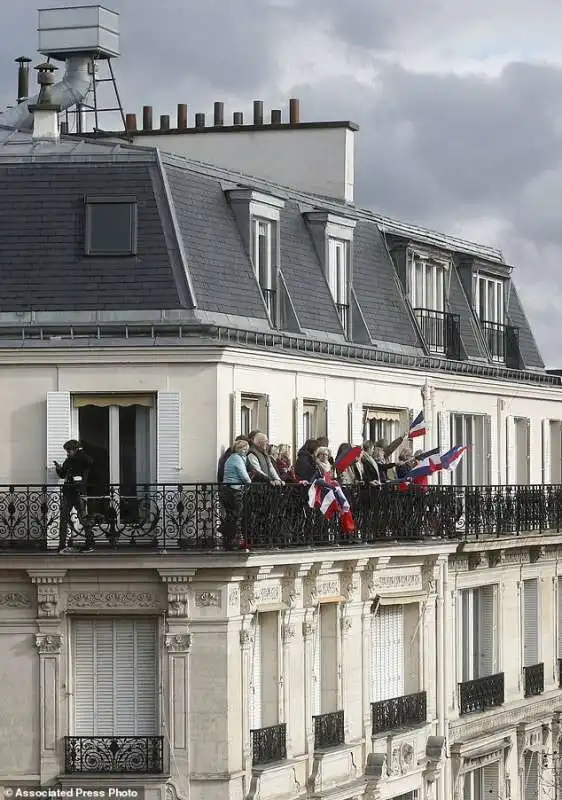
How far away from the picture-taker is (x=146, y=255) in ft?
120

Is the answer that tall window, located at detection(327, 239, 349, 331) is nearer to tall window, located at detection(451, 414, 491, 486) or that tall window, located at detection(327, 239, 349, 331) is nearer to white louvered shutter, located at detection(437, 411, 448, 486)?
white louvered shutter, located at detection(437, 411, 448, 486)

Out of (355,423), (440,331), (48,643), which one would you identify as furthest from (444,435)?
(48,643)

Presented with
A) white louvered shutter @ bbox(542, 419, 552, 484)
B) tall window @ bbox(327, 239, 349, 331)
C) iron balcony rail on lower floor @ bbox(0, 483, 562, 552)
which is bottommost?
iron balcony rail on lower floor @ bbox(0, 483, 562, 552)

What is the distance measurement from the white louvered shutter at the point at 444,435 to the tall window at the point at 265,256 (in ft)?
22.9

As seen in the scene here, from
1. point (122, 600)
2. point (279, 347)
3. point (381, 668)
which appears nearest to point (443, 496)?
point (381, 668)

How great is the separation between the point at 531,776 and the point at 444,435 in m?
7.86

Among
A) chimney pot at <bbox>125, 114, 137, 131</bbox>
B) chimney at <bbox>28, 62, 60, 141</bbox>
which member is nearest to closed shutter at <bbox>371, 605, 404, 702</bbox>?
chimney at <bbox>28, 62, 60, 141</bbox>

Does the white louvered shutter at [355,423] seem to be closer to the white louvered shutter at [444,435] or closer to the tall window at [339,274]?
the tall window at [339,274]

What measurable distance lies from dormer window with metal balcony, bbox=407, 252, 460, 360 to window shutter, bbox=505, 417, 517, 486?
311 centimetres

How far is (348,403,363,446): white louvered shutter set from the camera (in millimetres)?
41281

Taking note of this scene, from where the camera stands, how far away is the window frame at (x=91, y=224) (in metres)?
36.4

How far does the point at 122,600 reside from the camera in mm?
35281

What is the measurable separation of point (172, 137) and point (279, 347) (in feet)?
34.4

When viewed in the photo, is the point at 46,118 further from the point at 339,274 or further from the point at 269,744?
the point at 269,744
